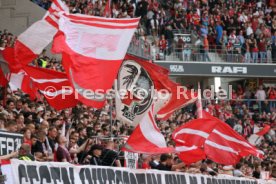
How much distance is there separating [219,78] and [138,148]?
905 inches

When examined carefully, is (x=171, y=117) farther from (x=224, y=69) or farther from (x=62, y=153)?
(x=62, y=153)

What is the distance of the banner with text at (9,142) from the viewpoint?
38.9ft

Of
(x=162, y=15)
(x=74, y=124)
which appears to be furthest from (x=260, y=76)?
(x=74, y=124)

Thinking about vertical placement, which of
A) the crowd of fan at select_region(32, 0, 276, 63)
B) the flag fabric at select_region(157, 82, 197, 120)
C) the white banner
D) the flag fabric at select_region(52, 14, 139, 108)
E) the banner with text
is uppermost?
the crowd of fan at select_region(32, 0, 276, 63)

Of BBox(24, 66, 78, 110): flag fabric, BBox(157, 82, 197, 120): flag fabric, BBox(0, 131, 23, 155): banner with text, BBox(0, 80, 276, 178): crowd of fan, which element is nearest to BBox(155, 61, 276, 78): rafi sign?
BBox(0, 80, 276, 178): crowd of fan

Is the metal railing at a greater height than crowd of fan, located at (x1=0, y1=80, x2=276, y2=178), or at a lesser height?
greater

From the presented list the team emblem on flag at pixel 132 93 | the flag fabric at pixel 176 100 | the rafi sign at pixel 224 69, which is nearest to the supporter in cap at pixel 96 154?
the team emblem on flag at pixel 132 93

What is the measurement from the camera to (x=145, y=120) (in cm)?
1488

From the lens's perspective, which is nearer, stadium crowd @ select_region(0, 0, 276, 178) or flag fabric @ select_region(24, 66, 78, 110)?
stadium crowd @ select_region(0, 0, 276, 178)

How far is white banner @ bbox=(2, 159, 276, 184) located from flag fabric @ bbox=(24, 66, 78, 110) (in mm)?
2719

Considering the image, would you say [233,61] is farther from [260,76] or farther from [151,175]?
[151,175]

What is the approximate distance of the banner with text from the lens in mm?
11852

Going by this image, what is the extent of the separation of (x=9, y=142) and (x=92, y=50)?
3191 millimetres

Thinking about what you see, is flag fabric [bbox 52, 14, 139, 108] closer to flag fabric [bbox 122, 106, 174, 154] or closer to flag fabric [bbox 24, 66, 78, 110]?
flag fabric [bbox 122, 106, 174, 154]
